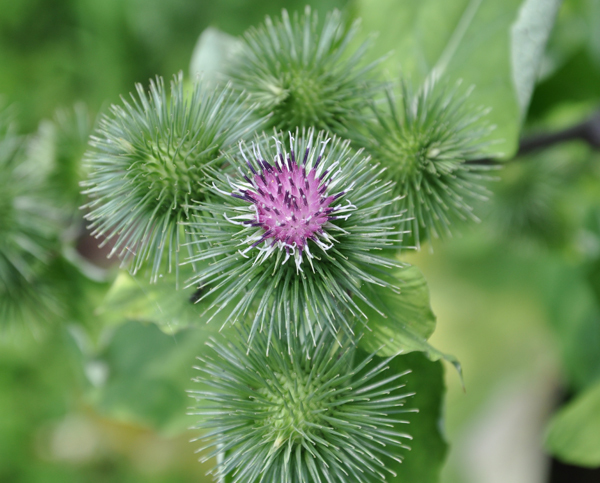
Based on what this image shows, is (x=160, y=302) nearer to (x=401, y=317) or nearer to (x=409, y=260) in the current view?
(x=401, y=317)

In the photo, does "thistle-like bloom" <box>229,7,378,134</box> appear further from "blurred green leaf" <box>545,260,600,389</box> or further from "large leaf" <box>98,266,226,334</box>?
"blurred green leaf" <box>545,260,600,389</box>

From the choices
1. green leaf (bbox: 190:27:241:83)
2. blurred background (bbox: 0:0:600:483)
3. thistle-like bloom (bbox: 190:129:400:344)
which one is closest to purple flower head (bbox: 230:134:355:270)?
thistle-like bloom (bbox: 190:129:400:344)

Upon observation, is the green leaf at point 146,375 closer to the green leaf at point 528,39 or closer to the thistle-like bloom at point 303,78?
the thistle-like bloom at point 303,78

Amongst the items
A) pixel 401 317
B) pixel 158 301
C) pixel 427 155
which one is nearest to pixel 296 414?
pixel 401 317

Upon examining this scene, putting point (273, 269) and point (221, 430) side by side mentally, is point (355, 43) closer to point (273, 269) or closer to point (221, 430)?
point (273, 269)

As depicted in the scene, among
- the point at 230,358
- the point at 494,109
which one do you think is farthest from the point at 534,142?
the point at 230,358
